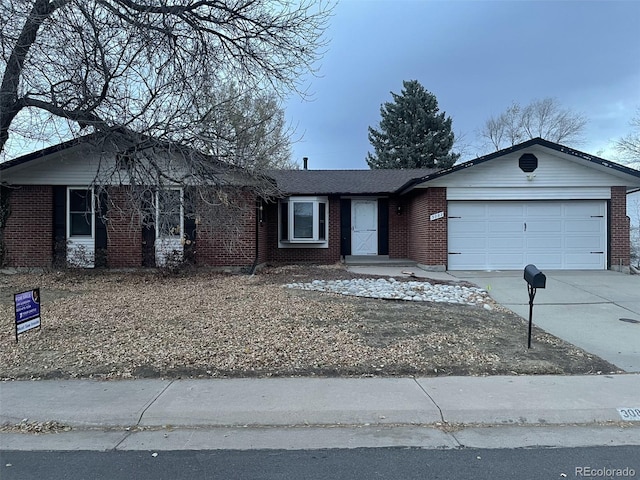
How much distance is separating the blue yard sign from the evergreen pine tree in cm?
3331

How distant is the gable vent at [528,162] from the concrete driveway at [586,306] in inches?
130

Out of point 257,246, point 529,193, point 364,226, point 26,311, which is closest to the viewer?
point 26,311

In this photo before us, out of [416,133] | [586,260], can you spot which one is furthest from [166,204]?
[416,133]

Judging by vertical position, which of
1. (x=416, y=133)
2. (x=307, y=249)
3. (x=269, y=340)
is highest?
(x=416, y=133)

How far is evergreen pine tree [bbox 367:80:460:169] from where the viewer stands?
37.6m

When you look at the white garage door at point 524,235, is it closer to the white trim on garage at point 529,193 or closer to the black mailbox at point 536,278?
the white trim on garage at point 529,193

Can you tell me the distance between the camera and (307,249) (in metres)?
17.0

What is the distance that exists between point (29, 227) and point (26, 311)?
8.95m

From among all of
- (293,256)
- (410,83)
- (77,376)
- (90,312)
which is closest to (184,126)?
(90,312)

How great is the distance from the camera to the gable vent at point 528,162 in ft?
46.2

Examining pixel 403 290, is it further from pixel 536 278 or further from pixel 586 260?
pixel 586 260

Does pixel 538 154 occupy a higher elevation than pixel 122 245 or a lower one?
higher
